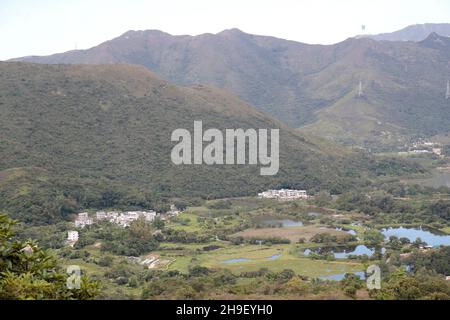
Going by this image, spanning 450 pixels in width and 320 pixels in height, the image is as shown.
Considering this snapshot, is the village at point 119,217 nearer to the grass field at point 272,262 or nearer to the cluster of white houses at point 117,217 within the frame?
the cluster of white houses at point 117,217

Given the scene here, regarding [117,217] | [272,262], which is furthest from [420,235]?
[117,217]

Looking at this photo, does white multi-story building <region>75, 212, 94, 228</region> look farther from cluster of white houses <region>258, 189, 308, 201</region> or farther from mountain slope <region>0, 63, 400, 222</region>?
cluster of white houses <region>258, 189, 308, 201</region>

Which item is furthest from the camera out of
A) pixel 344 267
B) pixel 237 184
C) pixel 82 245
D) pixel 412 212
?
pixel 237 184

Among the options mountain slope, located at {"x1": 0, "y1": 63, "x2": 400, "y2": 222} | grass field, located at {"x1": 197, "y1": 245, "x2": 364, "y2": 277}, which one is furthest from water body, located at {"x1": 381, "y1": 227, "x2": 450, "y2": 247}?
mountain slope, located at {"x1": 0, "y1": 63, "x2": 400, "y2": 222}

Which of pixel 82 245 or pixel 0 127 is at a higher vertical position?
pixel 0 127

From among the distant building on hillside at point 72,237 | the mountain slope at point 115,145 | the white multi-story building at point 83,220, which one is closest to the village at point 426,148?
the mountain slope at point 115,145

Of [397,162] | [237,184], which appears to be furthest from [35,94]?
[397,162]
